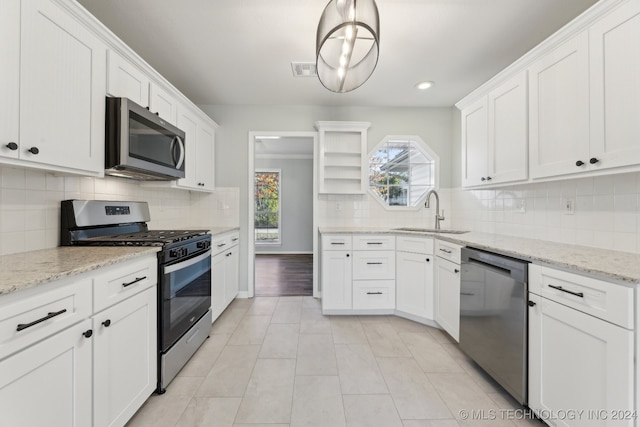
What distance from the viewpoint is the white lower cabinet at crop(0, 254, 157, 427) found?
0.86 meters

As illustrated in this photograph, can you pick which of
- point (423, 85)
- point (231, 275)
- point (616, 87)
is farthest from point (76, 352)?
point (423, 85)

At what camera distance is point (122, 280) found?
1.32 meters

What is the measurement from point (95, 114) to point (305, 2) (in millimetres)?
1482

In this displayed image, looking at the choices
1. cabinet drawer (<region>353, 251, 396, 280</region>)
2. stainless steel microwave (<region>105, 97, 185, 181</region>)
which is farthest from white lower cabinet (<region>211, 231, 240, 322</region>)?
cabinet drawer (<region>353, 251, 396, 280</region>)

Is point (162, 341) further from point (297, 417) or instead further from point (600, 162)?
point (600, 162)

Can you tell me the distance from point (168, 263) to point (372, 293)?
2001 mm

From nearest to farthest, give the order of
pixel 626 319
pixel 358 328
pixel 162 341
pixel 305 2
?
pixel 626 319 → pixel 162 341 → pixel 305 2 → pixel 358 328

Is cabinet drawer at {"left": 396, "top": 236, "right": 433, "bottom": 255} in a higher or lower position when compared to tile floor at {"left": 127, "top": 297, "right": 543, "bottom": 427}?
higher

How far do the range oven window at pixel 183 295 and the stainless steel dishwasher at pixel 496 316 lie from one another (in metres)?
2.09

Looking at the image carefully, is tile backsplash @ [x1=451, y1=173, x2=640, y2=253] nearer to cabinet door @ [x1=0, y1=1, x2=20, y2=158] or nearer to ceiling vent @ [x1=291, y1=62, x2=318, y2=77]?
ceiling vent @ [x1=291, y1=62, x2=318, y2=77]

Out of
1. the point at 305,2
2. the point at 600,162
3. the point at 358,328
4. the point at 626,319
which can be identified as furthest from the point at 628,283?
the point at 305,2

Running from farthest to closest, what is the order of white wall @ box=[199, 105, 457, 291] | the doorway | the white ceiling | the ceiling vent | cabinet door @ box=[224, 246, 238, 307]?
the doorway → white wall @ box=[199, 105, 457, 291] → cabinet door @ box=[224, 246, 238, 307] → the ceiling vent → the white ceiling

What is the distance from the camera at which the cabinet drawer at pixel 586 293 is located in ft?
3.36

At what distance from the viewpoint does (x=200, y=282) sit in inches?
86.2
